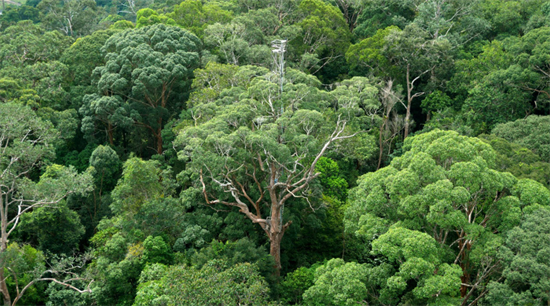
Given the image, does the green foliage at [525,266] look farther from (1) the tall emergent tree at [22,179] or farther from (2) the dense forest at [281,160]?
(1) the tall emergent tree at [22,179]

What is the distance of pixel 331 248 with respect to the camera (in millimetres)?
25000

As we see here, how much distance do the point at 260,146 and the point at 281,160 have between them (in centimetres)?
98

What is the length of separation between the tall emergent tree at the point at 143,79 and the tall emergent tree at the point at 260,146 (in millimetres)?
8123

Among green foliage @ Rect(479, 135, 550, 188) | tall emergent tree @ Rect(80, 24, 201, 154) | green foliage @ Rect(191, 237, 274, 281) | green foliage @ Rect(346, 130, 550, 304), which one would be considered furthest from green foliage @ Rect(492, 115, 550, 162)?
tall emergent tree @ Rect(80, 24, 201, 154)

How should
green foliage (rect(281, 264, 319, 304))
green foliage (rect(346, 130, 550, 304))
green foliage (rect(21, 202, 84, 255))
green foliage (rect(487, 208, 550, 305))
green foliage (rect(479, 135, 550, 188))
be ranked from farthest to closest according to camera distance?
1. green foliage (rect(21, 202, 84, 255))
2. green foliage (rect(479, 135, 550, 188))
3. green foliage (rect(281, 264, 319, 304))
4. green foliage (rect(346, 130, 550, 304))
5. green foliage (rect(487, 208, 550, 305))

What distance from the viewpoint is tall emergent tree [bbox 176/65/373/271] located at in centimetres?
2067

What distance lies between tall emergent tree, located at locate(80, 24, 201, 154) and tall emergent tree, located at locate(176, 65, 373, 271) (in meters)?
8.12

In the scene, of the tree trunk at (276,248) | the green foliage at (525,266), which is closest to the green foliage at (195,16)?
the tree trunk at (276,248)

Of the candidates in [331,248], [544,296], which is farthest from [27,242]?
[544,296]

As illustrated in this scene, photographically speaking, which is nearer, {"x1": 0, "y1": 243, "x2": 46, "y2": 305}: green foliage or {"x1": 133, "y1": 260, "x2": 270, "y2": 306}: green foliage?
Result: {"x1": 133, "y1": 260, "x2": 270, "y2": 306}: green foliage

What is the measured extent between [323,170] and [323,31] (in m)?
15.1

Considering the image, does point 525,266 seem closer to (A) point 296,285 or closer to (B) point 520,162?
(B) point 520,162

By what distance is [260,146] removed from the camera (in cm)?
2058

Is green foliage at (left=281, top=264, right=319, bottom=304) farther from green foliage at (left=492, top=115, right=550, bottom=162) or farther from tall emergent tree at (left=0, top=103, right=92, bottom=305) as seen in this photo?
green foliage at (left=492, top=115, right=550, bottom=162)
